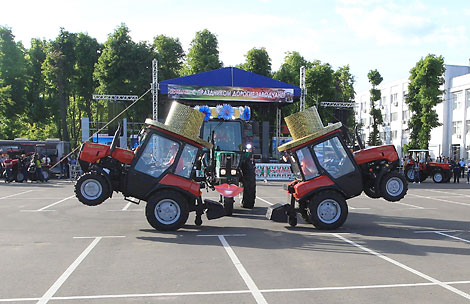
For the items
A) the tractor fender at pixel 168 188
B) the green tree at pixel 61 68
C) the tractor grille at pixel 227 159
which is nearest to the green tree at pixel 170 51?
the green tree at pixel 61 68

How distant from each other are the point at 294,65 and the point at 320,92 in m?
8.69

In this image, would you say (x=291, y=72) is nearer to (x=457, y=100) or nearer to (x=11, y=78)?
(x=457, y=100)

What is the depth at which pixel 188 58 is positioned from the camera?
1881 inches

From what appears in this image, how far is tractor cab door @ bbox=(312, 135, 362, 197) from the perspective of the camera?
9.43m

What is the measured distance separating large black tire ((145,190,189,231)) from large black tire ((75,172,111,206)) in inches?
39.8

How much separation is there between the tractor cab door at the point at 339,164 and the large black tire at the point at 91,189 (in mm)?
4630

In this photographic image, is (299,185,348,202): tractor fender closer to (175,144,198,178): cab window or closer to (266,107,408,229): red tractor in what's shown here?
(266,107,408,229): red tractor

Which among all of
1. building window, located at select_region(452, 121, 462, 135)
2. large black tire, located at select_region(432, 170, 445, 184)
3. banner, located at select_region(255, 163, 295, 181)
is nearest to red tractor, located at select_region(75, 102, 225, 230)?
banner, located at select_region(255, 163, 295, 181)

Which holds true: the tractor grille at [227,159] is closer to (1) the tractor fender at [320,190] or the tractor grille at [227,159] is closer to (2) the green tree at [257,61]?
(1) the tractor fender at [320,190]

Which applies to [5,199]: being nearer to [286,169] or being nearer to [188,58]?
[286,169]

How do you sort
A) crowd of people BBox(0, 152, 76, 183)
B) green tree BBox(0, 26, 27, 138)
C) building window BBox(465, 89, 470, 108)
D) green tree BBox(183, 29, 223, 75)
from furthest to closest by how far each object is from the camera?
building window BBox(465, 89, 470, 108) → green tree BBox(183, 29, 223, 75) → green tree BBox(0, 26, 27, 138) → crowd of people BBox(0, 152, 76, 183)

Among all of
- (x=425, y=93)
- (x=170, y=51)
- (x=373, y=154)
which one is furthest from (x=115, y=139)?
(x=170, y=51)

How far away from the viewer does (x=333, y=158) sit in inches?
373

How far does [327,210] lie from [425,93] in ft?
108
